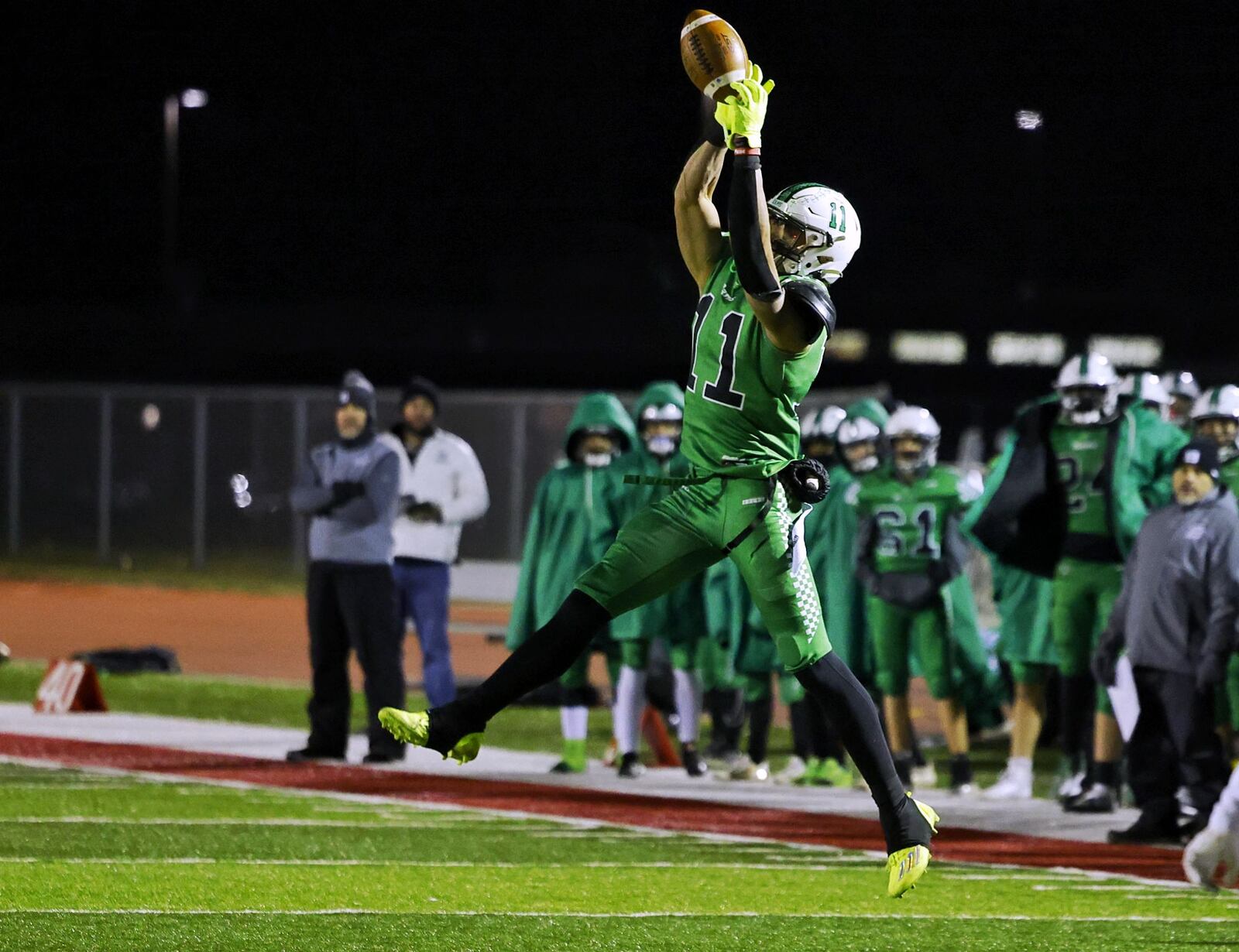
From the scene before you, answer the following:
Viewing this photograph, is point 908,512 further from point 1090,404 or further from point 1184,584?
point 1184,584

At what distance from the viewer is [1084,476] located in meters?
10.2

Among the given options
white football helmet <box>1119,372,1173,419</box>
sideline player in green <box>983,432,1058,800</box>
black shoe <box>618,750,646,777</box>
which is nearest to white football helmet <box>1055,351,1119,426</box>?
white football helmet <box>1119,372,1173,419</box>

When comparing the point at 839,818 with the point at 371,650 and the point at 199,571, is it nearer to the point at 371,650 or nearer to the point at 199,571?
the point at 371,650

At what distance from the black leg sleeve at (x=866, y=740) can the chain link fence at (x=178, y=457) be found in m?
18.5

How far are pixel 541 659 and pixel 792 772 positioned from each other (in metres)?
5.63

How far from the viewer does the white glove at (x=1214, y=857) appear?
19.9 ft

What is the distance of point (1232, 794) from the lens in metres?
6.12

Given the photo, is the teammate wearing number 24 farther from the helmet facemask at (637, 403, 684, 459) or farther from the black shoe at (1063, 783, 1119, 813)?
the helmet facemask at (637, 403, 684, 459)

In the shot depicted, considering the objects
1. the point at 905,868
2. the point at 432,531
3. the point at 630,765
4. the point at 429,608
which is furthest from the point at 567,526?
the point at 905,868

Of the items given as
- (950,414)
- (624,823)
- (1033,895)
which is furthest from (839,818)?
(950,414)

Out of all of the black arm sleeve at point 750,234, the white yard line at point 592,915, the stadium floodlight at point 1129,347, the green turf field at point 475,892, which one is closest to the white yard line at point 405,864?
the green turf field at point 475,892

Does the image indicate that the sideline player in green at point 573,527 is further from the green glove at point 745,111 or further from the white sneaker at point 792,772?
the green glove at point 745,111

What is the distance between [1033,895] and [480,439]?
17.4 m

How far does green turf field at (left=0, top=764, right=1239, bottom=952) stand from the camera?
646 cm
